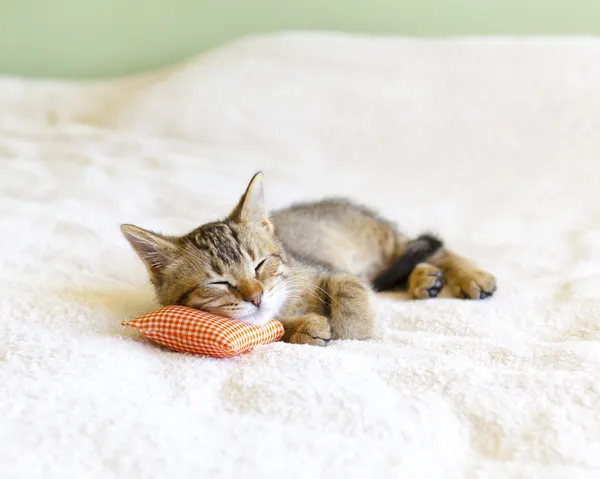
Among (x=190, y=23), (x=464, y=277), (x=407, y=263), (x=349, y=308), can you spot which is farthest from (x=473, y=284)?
(x=190, y=23)

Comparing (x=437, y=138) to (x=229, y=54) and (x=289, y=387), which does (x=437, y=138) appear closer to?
(x=229, y=54)

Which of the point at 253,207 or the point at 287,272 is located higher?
the point at 253,207

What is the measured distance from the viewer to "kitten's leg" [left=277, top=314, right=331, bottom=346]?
1.24 m

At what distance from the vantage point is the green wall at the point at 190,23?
280cm

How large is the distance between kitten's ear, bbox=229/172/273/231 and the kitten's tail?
1.26 feet

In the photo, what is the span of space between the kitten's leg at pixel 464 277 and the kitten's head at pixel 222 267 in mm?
449

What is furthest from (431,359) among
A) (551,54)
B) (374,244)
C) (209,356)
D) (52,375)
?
(551,54)

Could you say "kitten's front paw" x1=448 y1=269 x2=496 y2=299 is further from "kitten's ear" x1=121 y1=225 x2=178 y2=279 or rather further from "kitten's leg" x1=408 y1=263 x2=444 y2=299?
"kitten's ear" x1=121 y1=225 x2=178 y2=279

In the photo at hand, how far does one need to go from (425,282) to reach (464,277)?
10 centimetres

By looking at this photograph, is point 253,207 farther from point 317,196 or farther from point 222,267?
point 317,196

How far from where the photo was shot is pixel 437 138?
2.36 m

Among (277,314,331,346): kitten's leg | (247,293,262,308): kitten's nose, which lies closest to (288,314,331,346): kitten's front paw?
(277,314,331,346): kitten's leg

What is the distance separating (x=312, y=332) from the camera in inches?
49.2

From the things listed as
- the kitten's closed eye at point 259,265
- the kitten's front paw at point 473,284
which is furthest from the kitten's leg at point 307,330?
the kitten's front paw at point 473,284
